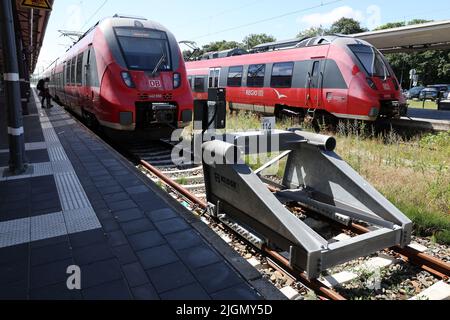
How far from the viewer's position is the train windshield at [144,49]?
332 inches

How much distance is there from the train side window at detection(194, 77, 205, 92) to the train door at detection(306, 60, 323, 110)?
889 centimetres

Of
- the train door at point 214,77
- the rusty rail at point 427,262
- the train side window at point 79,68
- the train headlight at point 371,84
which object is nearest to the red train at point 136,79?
the train side window at point 79,68

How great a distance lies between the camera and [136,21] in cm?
898

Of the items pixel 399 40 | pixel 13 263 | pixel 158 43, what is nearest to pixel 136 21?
pixel 158 43

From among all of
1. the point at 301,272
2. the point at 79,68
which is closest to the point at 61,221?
the point at 301,272

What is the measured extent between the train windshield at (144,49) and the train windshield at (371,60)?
6.04m

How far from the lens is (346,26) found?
58.9m

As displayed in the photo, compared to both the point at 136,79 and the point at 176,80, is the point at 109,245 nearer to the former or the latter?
the point at 136,79

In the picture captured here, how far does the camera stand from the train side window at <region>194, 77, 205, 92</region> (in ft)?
65.5

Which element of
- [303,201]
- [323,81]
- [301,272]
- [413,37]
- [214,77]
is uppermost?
[413,37]

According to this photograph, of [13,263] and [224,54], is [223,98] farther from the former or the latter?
[224,54]

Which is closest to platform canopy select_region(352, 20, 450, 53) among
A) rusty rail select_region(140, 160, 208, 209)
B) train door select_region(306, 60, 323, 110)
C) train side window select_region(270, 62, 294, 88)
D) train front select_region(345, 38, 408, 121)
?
train front select_region(345, 38, 408, 121)

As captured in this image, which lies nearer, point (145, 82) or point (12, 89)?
point (12, 89)

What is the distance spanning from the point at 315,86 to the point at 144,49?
237 inches
